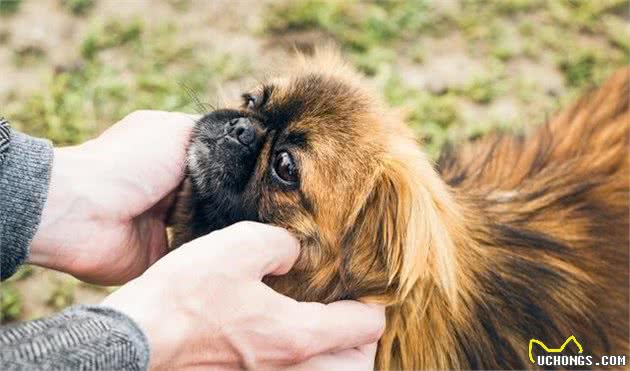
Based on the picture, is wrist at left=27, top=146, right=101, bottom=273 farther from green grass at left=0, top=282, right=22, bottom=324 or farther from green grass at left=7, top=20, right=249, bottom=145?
green grass at left=7, top=20, right=249, bottom=145

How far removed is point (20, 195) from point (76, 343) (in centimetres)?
66

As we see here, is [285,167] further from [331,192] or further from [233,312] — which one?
[233,312]

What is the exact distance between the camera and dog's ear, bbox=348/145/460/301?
1916mm

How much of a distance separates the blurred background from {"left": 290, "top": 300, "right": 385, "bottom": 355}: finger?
1753mm

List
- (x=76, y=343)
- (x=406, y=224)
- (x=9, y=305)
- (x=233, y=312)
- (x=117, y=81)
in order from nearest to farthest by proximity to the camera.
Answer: (x=76, y=343)
(x=233, y=312)
(x=406, y=224)
(x=9, y=305)
(x=117, y=81)

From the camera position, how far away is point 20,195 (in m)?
1.87

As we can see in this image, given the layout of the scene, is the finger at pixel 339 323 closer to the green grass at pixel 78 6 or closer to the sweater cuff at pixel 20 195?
the sweater cuff at pixel 20 195

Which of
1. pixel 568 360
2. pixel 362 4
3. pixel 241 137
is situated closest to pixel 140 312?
pixel 241 137

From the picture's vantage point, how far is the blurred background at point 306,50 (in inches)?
142

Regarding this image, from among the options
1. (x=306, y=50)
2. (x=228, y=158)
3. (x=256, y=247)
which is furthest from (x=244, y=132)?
(x=306, y=50)

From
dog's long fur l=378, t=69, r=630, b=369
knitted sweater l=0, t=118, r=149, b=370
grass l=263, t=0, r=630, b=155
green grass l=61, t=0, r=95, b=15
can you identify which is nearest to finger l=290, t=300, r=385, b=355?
dog's long fur l=378, t=69, r=630, b=369

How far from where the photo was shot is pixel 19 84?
3.62m

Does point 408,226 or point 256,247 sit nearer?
point 256,247

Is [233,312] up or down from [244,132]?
down
